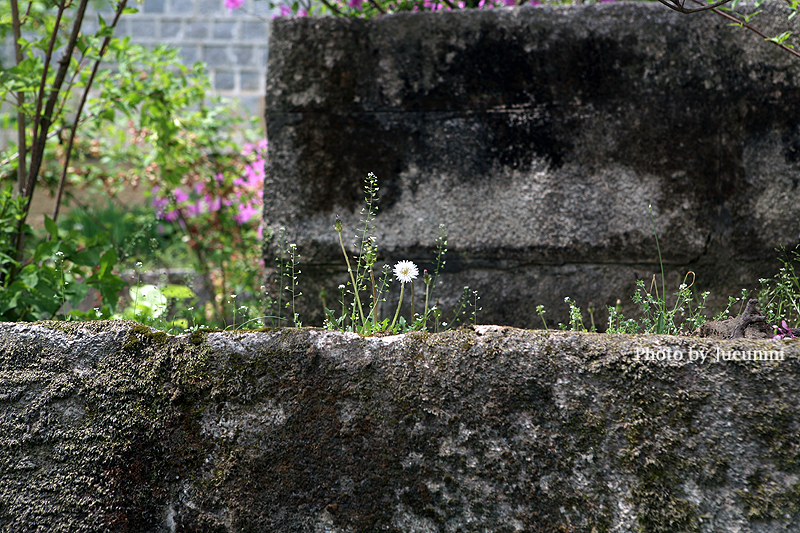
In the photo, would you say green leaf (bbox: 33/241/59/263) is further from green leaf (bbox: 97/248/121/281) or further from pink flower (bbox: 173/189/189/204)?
pink flower (bbox: 173/189/189/204)

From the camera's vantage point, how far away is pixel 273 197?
2.04 meters

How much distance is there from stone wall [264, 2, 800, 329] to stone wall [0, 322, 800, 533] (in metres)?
0.94

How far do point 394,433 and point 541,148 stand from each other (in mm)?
1267

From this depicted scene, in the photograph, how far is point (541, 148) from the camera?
1.96 meters

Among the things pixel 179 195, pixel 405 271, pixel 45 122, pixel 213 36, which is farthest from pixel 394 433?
pixel 213 36

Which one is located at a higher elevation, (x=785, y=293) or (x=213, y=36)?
(x=213, y=36)

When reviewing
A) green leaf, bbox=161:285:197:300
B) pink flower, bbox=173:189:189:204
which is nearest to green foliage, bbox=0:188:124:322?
green leaf, bbox=161:285:197:300

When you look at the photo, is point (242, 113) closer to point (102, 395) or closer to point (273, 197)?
point (273, 197)

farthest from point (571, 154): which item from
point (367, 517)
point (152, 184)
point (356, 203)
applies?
point (152, 184)

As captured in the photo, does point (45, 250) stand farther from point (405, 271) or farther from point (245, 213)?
point (245, 213)

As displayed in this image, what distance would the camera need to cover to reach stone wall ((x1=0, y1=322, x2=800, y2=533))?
0.96 metres

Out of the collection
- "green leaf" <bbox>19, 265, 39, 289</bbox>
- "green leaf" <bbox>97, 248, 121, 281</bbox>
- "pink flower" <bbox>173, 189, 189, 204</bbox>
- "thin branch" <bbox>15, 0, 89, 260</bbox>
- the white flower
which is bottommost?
"pink flower" <bbox>173, 189, 189, 204</bbox>

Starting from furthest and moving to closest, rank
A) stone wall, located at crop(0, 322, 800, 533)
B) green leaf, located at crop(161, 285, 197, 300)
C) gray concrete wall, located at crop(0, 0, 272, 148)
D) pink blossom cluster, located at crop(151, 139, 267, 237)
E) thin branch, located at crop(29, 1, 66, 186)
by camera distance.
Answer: gray concrete wall, located at crop(0, 0, 272, 148) → pink blossom cluster, located at crop(151, 139, 267, 237) → green leaf, located at crop(161, 285, 197, 300) → thin branch, located at crop(29, 1, 66, 186) → stone wall, located at crop(0, 322, 800, 533)

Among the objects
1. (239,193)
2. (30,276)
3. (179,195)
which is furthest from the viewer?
(179,195)
